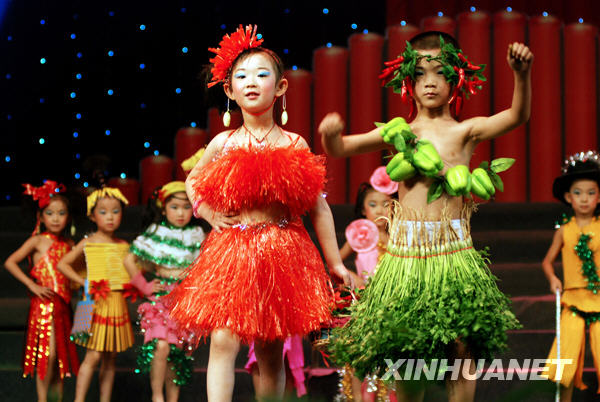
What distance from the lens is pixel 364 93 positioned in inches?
234

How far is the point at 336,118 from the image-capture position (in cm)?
231

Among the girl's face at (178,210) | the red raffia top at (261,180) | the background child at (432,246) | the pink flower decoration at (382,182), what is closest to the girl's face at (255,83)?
the red raffia top at (261,180)

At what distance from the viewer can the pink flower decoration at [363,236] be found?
3760mm

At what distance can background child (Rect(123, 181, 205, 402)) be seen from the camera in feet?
12.2

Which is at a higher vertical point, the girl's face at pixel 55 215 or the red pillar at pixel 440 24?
the red pillar at pixel 440 24

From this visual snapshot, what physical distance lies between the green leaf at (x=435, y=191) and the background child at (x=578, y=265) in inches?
62.5

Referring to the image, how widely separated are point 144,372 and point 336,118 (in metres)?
2.04

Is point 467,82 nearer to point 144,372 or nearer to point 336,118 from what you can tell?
point 336,118

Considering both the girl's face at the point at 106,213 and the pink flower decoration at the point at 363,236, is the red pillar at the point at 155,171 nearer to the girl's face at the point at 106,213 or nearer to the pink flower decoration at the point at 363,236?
the girl's face at the point at 106,213

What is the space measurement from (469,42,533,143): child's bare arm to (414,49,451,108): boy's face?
4.8 inches

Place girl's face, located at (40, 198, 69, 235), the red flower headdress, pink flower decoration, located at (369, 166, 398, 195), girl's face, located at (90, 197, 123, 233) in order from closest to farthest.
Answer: the red flower headdress < pink flower decoration, located at (369, 166, 398, 195) < girl's face, located at (90, 197, 123, 233) < girl's face, located at (40, 198, 69, 235)

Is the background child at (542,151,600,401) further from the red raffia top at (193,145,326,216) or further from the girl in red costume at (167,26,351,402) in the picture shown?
the red raffia top at (193,145,326,216)

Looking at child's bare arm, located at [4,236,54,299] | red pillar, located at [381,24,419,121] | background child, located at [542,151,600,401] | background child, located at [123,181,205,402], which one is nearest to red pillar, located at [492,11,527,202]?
red pillar, located at [381,24,419,121]

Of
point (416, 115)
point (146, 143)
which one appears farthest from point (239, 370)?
point (146, 143)
